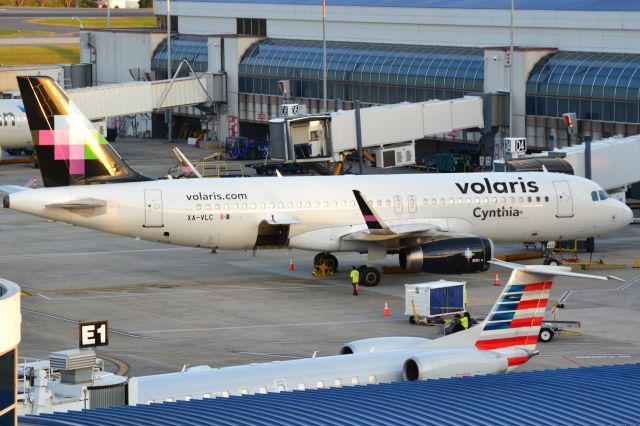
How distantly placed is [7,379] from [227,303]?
113ft

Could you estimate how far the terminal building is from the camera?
84.0 metres

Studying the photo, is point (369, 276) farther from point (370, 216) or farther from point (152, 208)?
point (152, 208)

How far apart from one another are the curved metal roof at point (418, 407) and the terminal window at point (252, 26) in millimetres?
85100

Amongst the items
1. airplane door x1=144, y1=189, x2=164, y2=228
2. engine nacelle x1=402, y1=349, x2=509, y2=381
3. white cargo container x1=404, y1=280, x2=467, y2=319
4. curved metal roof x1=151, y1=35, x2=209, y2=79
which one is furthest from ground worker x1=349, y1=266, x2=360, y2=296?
curved metal roof x1=151, y1=35, x2=209, y2=79

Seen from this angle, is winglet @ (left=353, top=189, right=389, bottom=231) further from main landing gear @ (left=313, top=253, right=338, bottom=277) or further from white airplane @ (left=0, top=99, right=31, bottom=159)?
white airplane @ (left=0, top=99, right=31, bottom=159)

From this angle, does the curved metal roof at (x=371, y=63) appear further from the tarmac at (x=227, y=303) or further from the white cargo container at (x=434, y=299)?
the white cargo container at (x=434, y=299)

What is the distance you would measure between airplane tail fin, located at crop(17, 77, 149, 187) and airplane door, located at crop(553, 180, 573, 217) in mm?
18049

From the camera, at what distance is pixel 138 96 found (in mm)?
105500

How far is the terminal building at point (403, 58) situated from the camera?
84000 millimetres

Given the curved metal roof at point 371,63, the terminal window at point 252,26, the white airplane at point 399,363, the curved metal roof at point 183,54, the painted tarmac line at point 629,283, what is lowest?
the painted tarmac line at point 629,283

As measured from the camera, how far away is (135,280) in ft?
190

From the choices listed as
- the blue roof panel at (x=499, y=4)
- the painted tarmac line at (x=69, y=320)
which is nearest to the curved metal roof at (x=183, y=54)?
the blue roof panel at (x=499, y=4)

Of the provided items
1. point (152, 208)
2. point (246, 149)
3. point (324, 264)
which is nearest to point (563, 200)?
point (324, 264)

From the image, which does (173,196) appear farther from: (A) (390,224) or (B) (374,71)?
(B) (374,71)
